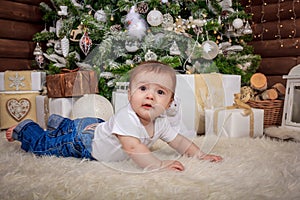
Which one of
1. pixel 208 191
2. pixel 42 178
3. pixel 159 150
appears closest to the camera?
pixel 208 191

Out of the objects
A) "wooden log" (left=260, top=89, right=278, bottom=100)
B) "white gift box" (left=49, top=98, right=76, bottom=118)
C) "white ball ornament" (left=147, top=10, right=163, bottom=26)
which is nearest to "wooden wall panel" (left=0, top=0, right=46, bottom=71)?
"white gift box" (left=49, top=98, right=76, bottom=118)

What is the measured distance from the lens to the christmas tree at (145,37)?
3.05 ft

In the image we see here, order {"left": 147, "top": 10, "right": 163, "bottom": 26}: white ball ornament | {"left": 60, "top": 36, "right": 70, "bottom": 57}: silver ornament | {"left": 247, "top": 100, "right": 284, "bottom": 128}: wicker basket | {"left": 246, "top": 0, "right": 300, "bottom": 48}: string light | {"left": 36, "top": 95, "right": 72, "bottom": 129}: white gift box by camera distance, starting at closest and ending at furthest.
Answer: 1. {"left": 147, "top": 10, "right": 163, "bottom": 26}: white ball ornament
2. {"left": 36, "top": 95, "right": 72, "bottom": 129}: white gift box
3. {"left": 247, "top": 100, "right": 284, "bottom": 128}: wicker basket
4. {"left": 60, "top": 36, "right": 70, "bottom": 57}: silver ornament
5. {"left": 246, "top": 0, "right": 300, "bottom": 48}: string light

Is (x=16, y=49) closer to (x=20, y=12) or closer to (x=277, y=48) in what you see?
(x=20, y=12)

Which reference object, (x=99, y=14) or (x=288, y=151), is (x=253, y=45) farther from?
(x=288, y=151)

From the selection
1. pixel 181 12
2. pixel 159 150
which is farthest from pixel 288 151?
pixel 181 12

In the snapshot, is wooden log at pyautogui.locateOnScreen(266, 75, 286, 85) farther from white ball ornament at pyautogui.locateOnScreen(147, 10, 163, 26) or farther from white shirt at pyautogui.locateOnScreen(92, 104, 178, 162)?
white shirt at pyautogui.locateOnScreen(92, 104, 178, 162)

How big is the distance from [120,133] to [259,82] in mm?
1345

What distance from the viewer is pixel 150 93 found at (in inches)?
32.0

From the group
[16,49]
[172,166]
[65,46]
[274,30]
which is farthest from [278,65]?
[16,49]

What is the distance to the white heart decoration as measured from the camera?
1906 mm

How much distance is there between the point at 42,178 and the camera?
2.75ft

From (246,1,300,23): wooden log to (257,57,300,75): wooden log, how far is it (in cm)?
31

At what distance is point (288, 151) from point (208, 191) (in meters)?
0.61
